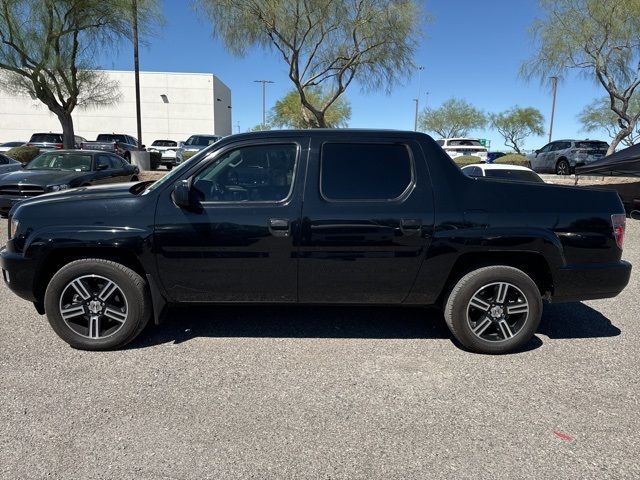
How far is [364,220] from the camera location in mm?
Result: 3547

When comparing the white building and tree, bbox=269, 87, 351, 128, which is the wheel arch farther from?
the white building

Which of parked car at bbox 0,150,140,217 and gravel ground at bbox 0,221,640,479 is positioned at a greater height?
parked car at bbox 0,150,140,217

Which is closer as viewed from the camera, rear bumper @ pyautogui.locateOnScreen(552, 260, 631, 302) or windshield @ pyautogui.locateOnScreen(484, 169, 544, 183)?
rear bumper @ pyautogui.locateOnScreen(552, 260, 631, 302)

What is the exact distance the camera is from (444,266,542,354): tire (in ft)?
12.1

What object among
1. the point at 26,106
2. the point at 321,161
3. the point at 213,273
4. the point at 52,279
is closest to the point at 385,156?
the point at 321,161

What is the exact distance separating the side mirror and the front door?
0.08 meters

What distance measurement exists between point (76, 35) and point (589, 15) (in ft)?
71.0

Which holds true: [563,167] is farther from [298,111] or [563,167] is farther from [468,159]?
[298,111]

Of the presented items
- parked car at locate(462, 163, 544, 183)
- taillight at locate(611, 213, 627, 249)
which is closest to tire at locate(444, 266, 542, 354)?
taillight at locate(611, 213, 627, 249)

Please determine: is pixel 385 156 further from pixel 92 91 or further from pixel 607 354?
pixel 92 91

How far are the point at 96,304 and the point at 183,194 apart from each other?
1.18 metres

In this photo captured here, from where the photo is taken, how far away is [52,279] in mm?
3617

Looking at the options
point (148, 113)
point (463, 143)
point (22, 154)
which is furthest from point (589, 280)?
point (148, 113)

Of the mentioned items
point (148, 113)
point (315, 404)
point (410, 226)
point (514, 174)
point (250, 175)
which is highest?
point (148, 113)
